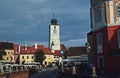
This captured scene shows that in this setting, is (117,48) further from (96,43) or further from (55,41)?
(55,41)

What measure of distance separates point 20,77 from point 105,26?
61.3 ft

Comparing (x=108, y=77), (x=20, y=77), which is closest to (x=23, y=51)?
(x=20, y=77)

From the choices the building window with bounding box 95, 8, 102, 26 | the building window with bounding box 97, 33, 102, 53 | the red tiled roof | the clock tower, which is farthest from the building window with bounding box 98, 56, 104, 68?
the clock tower

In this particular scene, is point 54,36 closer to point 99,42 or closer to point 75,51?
point 75,51

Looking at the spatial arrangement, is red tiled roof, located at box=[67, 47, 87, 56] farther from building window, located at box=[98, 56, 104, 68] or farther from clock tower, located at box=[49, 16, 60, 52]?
building window, located at box=[98, 56, 104, 68]

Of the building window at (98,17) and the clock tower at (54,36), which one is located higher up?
the clock tower at (54,36)

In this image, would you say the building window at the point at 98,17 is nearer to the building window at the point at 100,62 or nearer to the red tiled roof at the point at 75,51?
the building window at the point at 100,62

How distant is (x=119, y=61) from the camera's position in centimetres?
4500

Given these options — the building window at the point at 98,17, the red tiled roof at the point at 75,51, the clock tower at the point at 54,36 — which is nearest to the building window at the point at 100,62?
the building window at the point at 98,17

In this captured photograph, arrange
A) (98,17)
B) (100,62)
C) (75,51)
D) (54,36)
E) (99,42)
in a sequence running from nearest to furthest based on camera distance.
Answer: (100,62) → (99,42) → (98,17) → (75,51) → (54,36)

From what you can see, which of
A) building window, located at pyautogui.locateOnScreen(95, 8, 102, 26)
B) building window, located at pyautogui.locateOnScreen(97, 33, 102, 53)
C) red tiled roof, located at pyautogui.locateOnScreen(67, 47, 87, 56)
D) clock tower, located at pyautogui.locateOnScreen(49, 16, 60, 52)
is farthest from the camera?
clock tower, located at pyautogui.locateOnScreen(49, 16, 60, 52)

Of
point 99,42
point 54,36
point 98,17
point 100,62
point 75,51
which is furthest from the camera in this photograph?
point 54,36

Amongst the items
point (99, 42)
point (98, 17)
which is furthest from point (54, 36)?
point (99, 42)

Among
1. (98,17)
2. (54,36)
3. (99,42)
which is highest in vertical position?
(54,36)
